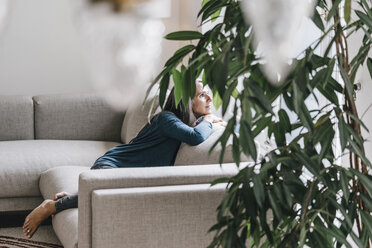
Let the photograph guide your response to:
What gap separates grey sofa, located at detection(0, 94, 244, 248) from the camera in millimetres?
2217

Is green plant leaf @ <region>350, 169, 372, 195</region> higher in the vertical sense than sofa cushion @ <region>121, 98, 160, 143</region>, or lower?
higher

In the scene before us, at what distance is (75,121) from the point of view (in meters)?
4.29

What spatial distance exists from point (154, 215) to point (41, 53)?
306cm

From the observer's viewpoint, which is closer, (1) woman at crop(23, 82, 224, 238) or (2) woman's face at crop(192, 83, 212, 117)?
(1) woman at crop(23, 82, 224, 238)

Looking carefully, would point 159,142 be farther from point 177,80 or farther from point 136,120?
point 177,80

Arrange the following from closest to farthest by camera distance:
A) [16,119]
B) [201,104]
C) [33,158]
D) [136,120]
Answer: [201,104]
[33,158]
[136,120]
[16,119]

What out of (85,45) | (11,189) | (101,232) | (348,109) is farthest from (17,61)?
(85,45)

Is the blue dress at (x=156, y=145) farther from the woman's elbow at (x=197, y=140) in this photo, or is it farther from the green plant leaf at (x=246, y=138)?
the green plant leaf at (x=246, y=138)

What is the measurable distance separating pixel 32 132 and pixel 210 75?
3090 millimetres

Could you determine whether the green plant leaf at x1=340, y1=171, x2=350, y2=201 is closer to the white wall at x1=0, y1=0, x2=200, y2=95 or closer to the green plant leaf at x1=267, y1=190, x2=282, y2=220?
the green plant leaf at x1=267, y1=190, x2=282, y2=220

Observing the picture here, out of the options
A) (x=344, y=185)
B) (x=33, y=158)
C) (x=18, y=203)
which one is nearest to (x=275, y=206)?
(x=344, y=185)

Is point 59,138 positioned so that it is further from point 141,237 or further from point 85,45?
point 85,45

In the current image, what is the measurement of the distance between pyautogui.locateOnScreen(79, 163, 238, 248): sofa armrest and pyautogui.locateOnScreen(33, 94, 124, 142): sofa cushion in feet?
6.47

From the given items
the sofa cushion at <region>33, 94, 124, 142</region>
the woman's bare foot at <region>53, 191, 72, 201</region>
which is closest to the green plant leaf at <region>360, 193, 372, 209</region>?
the woman's bare foot at <region>53, 191, 72, 201</region>
